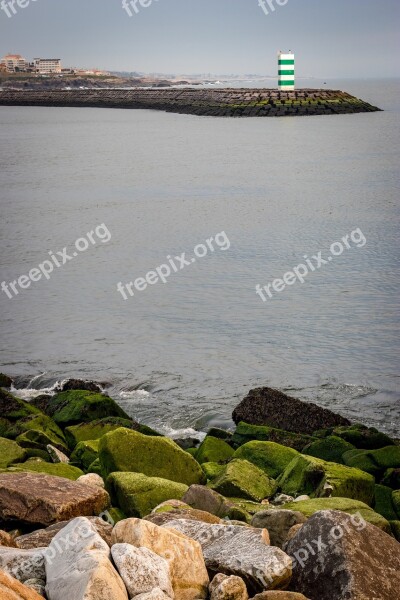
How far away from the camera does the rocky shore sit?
5789mm

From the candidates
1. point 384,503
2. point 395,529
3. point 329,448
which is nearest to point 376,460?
point 329,448

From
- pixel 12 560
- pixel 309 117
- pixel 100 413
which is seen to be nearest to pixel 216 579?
pixel 12 560

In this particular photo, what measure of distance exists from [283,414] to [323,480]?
13.9ft

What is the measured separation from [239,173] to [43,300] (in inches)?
1233

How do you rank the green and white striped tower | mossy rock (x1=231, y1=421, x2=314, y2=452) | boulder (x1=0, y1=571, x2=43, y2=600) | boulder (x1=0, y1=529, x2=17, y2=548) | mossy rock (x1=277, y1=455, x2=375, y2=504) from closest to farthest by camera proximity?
boulder (x1=0, y1=571, x2=43, y2=600) < boulder (x1=0, y1=529, x2=17, y2=548) < mossy rock (x1=277, y1=455, x2=375, y2=504) < mossy rock (x1=231, y1=421, x2=314, y2=452) < the green and white striped tower

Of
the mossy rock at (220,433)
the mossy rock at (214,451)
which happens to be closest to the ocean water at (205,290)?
the mossy rock at (220,433)

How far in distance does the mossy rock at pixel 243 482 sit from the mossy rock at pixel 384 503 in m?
1.01

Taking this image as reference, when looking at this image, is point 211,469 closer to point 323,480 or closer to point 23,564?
point 323,480

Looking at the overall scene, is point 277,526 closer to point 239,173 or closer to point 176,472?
point 176,472

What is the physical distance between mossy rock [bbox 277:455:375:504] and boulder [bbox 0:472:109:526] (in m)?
2.32

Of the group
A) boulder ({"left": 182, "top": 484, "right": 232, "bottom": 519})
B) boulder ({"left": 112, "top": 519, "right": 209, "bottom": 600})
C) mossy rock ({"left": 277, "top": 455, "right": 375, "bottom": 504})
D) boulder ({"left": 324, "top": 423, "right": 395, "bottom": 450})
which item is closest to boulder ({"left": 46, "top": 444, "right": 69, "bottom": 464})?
mossy rock ({"left": 277, "top": 455, "right": 375, "bottom": 504})

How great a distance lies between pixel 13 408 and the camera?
13062 mm

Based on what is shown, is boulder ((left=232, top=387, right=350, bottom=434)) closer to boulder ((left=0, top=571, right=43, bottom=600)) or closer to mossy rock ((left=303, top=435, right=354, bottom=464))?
mossy rock ((left=303, top=435, right=354, bottom=464))

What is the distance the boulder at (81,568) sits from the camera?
5.42m
